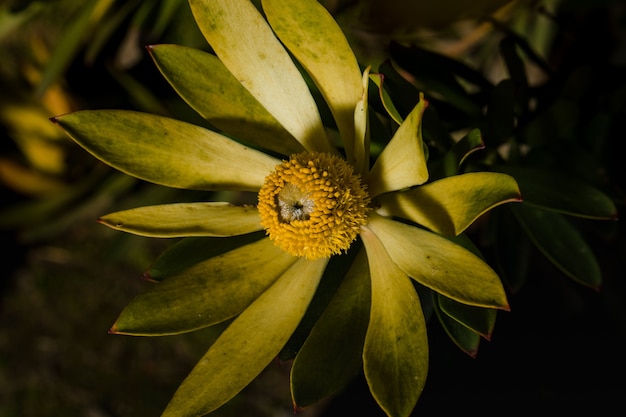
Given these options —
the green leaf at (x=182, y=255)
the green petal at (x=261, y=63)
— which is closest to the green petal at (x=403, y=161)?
the green petal at (x=261, y=63)

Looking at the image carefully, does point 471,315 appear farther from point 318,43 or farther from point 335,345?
point 318,43

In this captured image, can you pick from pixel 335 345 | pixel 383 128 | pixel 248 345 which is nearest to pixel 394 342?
pixel 335 345

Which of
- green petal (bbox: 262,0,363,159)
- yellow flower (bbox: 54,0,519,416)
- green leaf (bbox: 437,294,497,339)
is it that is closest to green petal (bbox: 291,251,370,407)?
yellow flower (bbox: 54,0,519,416)

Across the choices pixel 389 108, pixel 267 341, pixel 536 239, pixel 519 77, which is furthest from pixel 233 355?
pixel 519 77

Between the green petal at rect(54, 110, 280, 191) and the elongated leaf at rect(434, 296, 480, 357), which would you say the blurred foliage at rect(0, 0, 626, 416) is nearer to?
the elongated leaf at rect(434, 296, 480, 357)

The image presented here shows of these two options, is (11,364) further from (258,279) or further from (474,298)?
(474,298)
